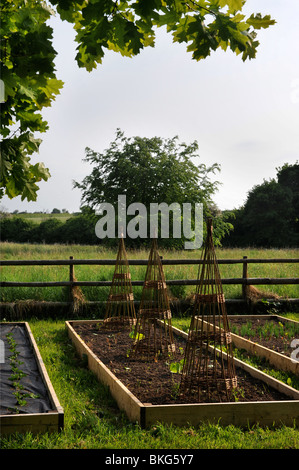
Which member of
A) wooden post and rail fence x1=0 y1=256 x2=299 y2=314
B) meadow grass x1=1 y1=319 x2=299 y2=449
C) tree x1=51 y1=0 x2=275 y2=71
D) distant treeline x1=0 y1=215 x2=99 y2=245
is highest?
tree x1=51 y1=0 x2=275 y2=71

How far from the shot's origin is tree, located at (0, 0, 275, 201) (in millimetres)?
2535

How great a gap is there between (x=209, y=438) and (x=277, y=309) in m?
5.70

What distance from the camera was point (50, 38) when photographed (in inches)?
96.9

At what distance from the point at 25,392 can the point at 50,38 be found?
3.19 meters

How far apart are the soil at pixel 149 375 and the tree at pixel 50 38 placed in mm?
2276

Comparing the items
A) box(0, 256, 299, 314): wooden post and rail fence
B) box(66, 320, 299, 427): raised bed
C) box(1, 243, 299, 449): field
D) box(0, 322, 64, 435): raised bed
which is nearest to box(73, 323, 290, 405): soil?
box(66, 320, 299, 427): raised bed

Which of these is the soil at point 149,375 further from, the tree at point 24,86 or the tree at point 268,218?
the tree at point 268,218

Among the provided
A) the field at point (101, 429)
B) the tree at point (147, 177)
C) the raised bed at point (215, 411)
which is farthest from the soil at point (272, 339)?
the tree at point (147, 177)

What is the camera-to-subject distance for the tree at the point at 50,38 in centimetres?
254

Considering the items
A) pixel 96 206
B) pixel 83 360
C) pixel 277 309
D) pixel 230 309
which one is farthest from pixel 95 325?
pixel 96 206

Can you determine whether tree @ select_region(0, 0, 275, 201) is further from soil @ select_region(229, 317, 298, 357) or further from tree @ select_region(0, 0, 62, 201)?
soil @ select_region(229, 317, 298, 357)

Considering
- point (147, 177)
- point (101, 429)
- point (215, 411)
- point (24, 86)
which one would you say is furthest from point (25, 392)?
point (147, 177)

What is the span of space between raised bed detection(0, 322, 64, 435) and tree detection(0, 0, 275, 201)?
5.67 feet

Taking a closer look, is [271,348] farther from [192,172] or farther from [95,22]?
[192,172]
